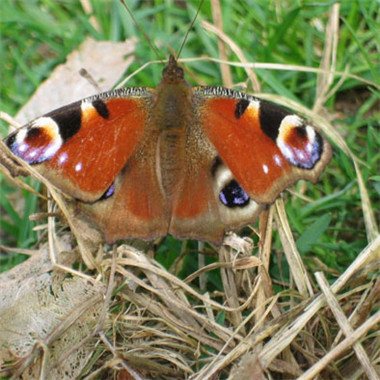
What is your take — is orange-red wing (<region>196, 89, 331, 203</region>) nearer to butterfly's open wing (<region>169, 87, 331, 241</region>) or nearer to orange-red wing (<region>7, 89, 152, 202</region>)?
butterfly's open wing (<region>169, 87, 331, 241</region>)

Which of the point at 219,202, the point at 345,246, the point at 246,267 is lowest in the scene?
the point at 345,246

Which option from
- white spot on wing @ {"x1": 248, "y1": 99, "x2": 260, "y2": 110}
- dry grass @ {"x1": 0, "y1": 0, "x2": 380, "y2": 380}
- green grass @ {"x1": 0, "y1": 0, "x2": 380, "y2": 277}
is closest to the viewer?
dry grass @ {"x1": 0, "y1": 0, "x2": 380, "y2": 380}

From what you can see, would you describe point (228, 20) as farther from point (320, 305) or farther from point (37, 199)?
point (320, 305)

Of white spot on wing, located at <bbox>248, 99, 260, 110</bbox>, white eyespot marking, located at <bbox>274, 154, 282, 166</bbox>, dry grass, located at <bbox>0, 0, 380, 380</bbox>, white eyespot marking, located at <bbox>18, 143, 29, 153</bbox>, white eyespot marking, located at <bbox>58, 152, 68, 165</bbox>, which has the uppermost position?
white eyespot marking, located at <bbox>18, 143, 29, 153</bbox>

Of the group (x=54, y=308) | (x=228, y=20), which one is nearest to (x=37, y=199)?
(x=54, y=308)

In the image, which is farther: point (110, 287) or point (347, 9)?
point (347, 9)

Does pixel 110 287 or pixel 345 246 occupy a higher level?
pixel 110 287

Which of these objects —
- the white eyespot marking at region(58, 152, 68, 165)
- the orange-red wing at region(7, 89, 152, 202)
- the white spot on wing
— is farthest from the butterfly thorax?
the white eyespot marking at region(58, 152, 68, 165)
